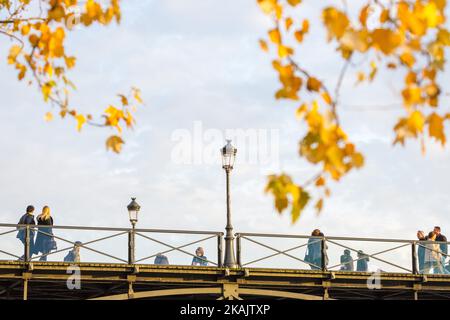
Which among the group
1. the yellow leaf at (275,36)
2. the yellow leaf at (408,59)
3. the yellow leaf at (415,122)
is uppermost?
the yellow leaf at (275,36)

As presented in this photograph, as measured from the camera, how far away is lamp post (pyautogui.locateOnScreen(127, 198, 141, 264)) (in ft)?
88.2

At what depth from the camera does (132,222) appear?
27688mm

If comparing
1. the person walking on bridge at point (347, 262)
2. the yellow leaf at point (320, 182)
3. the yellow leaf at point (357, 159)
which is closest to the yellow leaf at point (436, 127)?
the yellow leaf at point (357, 159)

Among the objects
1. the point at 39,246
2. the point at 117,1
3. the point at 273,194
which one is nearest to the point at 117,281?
the point at 39,246

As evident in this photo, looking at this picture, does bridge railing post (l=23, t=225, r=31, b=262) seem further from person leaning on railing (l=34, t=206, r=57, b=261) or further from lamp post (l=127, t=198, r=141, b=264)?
lamp post (l=127, t=198, r=141, b=264)

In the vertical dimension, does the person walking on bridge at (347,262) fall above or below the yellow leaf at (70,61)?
above

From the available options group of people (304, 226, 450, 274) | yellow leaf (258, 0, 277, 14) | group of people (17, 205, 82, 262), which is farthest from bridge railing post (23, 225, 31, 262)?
yellow leaf (258, 0, 277, 14)

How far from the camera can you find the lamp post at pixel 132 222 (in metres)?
26.9

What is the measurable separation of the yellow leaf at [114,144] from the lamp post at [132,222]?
16132mm

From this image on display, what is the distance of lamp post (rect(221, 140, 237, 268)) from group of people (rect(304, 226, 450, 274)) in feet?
6.92

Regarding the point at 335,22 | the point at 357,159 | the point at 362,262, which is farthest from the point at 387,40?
the point at 362,262

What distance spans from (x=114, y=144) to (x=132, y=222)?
1699 centimetres

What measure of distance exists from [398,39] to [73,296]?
2352cm

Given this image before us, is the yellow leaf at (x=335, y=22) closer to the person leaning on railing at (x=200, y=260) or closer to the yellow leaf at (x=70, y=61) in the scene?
the yellow leaf at (x=70, y=61)
